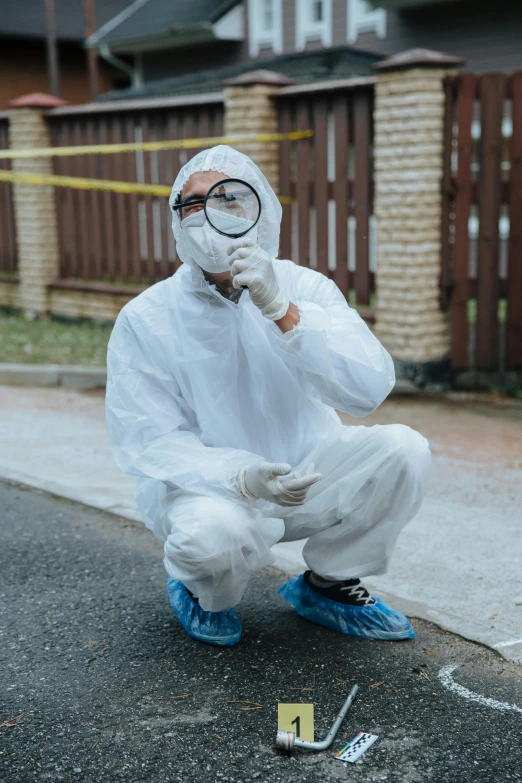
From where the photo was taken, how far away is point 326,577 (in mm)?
3334

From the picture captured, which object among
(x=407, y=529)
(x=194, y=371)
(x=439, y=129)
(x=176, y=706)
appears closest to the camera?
(x=176, y=706)

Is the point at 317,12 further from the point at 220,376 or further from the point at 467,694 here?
the point at 467,694

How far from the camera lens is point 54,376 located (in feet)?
28.0

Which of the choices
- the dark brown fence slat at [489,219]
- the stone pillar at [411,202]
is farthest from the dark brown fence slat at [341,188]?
the dark brown fence slat at [489,219]

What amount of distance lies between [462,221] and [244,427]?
15.3ft

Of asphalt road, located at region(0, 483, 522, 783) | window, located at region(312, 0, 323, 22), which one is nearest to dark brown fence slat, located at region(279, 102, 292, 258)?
asphalt road, located at region(0, 483, 522, 783)

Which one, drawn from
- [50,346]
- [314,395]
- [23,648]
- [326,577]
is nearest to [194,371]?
[314,395]

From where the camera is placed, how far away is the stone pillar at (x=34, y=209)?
11656mm

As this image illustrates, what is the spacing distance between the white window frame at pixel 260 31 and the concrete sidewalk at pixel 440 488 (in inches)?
427

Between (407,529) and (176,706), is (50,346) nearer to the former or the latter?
(407,529)

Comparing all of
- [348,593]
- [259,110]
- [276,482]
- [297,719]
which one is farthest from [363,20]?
[297,719]

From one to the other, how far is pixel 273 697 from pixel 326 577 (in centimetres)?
55

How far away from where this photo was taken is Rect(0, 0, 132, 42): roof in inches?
833

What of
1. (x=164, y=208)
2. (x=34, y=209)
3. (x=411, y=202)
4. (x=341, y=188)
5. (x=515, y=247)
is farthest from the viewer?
(x=34, y=209)
